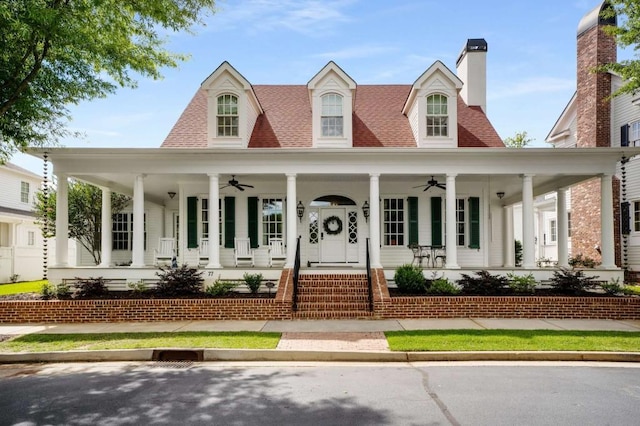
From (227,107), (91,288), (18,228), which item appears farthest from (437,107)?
(18,228)

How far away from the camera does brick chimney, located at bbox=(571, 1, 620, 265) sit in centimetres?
2005

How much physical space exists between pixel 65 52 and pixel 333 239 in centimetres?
972

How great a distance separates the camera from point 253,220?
16.5m

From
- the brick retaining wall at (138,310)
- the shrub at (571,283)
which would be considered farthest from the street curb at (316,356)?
the shrub at (571,283)

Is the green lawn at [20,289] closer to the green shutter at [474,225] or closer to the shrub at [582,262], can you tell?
the green shutter at [474,225]

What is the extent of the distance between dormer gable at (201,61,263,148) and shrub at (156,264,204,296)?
4.36 metres

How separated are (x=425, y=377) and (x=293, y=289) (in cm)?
586

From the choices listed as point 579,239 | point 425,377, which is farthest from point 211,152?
point 579,239

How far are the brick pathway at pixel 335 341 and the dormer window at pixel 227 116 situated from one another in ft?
25.6

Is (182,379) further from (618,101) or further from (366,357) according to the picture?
(618,101)

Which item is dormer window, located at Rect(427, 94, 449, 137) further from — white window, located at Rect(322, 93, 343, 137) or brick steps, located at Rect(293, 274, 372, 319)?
brick steps, located at Rect(293, 274, 372, 319)

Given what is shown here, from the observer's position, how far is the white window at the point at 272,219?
16.7m

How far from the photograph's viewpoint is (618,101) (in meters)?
19.9

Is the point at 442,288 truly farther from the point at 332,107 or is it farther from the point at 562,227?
the point at 562,227
